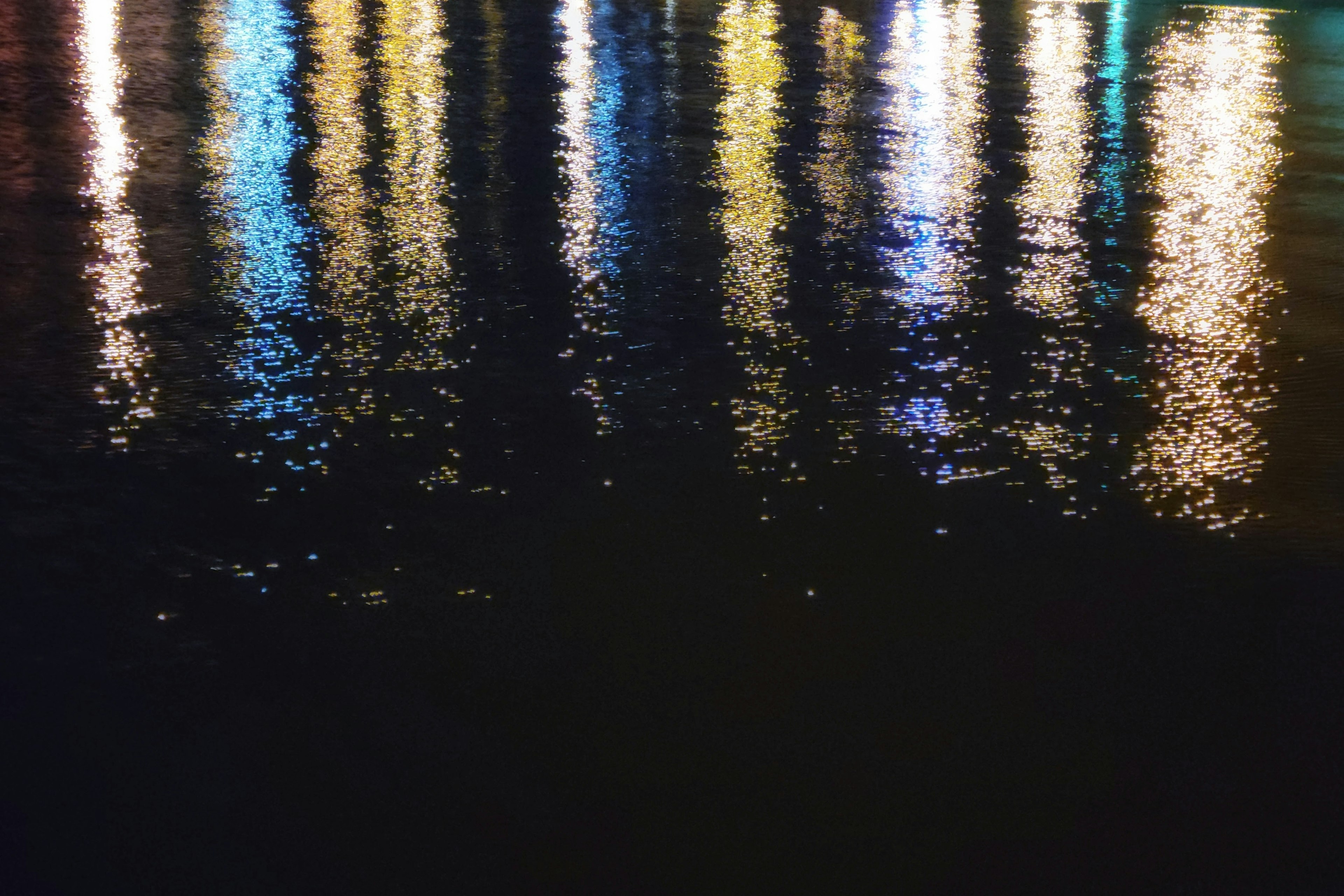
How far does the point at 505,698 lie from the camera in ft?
8.28

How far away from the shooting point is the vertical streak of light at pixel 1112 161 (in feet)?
17.3

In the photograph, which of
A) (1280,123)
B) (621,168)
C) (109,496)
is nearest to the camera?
(109,496)

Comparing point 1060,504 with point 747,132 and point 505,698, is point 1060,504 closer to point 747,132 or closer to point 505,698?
point 505,698

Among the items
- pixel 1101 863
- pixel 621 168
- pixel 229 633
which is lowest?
pixel 1101 863

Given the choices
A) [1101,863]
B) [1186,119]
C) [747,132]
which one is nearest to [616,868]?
[1101,863]

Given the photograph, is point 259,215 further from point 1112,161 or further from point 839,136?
point 1112,161

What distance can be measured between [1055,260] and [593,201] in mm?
2110

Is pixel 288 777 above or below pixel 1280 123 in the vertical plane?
below

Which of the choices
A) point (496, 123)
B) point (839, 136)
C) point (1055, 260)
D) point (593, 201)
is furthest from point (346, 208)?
point (839, 136)

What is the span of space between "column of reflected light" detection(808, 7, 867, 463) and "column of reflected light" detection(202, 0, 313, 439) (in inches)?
63.0

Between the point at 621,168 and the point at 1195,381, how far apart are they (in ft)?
11.0

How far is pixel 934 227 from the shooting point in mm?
5816

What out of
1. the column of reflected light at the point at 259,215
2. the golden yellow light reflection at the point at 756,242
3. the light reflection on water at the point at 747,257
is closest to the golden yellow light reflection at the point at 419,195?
the light reflection on water at the point at 747,257

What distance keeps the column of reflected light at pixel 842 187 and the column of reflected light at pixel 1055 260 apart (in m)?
0.53
